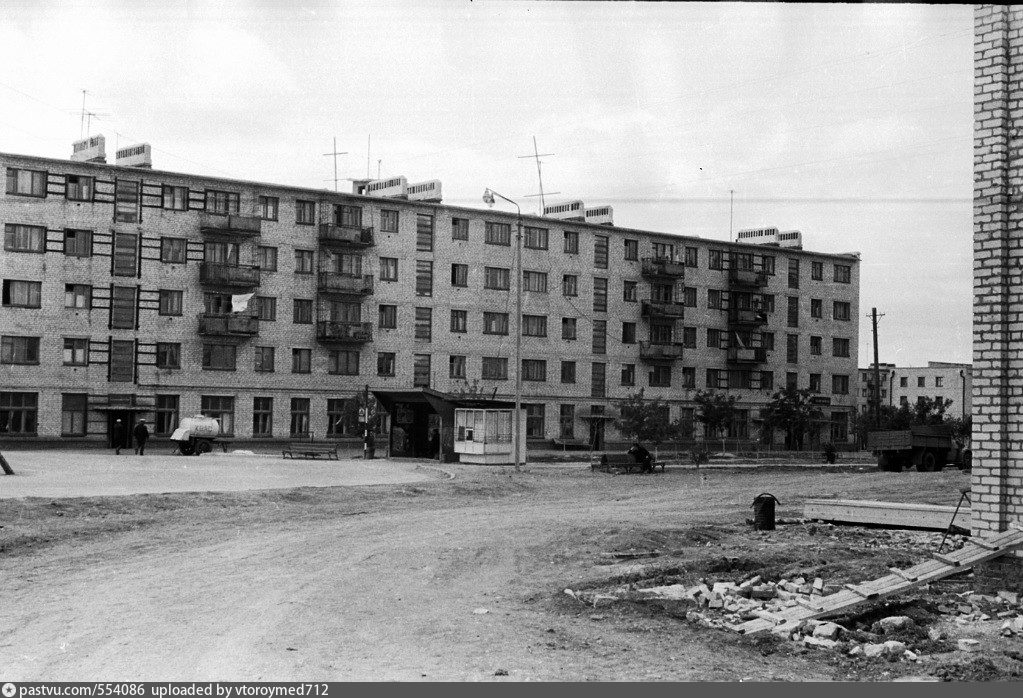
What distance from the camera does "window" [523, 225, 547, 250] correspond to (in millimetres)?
63344

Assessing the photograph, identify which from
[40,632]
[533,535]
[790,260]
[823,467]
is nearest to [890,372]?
[790,260]

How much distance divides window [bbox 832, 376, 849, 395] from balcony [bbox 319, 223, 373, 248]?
36.6 meters

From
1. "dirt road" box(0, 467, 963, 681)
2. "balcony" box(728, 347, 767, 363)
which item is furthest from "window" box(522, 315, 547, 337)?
"dirt road" box(0, 467, 963, 681)

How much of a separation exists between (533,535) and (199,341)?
39637 millimetres

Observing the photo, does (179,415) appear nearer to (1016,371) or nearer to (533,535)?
(533,535)

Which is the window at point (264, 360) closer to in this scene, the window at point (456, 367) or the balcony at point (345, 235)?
the balcony at point (345, 235)

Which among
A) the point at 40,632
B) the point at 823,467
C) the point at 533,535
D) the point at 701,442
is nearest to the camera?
the point at 40,632

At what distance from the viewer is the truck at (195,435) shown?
44422 mm

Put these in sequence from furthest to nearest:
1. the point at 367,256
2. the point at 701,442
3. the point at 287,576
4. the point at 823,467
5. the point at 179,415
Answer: the point at 701,442 < the point at 367,256 < the point at 179,415 < the point at 823,467 < the point at 287,576

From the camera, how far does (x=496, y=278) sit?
6219 cm

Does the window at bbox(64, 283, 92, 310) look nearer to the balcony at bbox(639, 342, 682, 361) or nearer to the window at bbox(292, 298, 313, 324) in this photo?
the window at bbox(292, 298, 313, 324)

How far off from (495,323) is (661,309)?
38.8 ft

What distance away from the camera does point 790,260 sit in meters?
73.8

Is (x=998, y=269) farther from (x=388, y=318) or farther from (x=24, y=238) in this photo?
(x=388, y=318)
